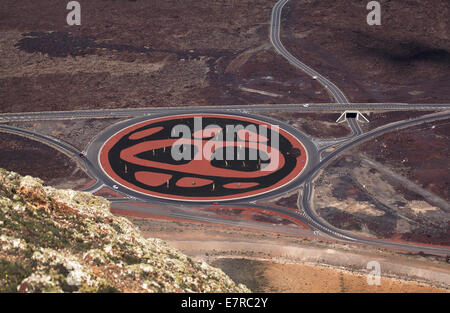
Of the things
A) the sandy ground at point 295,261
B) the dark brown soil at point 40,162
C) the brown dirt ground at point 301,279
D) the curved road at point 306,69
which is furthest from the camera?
the curved road at point 306,69

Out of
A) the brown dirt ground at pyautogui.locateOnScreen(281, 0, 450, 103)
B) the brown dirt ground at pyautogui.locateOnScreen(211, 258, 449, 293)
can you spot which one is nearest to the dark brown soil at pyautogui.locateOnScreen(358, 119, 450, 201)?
the brown dirt ground at pyautogui.locateOnScreen(281, 0, 450, 103)

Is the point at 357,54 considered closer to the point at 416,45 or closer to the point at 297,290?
the point at 416,45

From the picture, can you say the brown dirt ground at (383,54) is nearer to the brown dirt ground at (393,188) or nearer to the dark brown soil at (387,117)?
the dark brown soil at (387,117)

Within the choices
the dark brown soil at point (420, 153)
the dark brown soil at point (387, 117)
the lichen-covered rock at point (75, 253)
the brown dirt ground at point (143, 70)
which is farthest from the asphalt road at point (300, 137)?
the lichen-covered rock at point (75, 253)

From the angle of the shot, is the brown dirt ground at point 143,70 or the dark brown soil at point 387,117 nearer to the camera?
the dark brown soil at point 387,117

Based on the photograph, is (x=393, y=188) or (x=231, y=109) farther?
(x=231, y=109)

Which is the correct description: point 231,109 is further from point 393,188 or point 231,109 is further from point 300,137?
point 393,188

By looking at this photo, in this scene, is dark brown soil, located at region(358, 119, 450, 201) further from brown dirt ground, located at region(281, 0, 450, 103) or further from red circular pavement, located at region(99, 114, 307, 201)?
brown dirt ground, located at region(281, 0, 450, 103)

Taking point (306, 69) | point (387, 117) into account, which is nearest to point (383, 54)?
point (306, 69)
